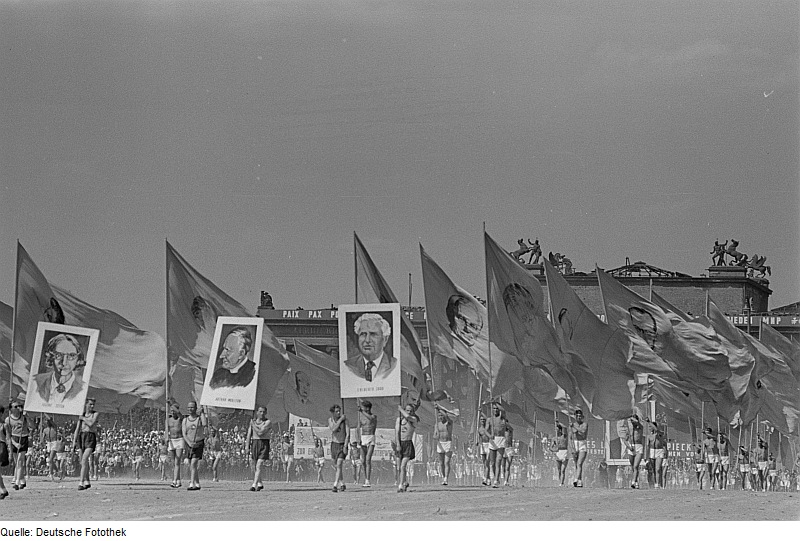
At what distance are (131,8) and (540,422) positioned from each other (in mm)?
7789

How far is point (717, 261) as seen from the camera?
21.7 meters

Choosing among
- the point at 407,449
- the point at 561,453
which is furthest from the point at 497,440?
the point at 407,449

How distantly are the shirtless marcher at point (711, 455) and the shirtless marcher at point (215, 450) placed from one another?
21.6 feet

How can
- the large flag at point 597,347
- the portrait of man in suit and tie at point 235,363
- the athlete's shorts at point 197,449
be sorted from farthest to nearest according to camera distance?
1. the large flag at point 597,347
2. the portrait of man in suit and tie at point 235,363
3. the athlete's shorts at point 197,449

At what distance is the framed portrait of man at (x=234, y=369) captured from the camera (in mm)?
18281

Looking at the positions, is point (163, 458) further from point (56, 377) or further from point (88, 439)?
point (88, 439)

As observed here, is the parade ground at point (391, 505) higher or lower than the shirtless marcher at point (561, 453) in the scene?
lower

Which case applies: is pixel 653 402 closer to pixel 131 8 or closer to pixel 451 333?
pixel 451 333

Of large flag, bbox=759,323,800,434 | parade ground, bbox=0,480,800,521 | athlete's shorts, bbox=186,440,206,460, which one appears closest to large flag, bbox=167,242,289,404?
athlete's shorts, bbox=186,440,206,460

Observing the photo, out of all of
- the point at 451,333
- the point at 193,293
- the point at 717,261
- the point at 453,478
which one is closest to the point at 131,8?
the point at 193,293

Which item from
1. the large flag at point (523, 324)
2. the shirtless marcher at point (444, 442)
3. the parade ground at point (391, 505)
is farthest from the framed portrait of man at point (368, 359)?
the large flag at point (523, 324)

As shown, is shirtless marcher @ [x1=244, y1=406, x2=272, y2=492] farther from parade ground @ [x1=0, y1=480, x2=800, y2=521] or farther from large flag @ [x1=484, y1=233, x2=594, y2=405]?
large flag @ [x1=484, y1=233, x2=594, y2=405]

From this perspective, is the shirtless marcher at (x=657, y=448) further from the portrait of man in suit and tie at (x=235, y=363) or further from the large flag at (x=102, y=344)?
the large flag at (x=102, y=344)
